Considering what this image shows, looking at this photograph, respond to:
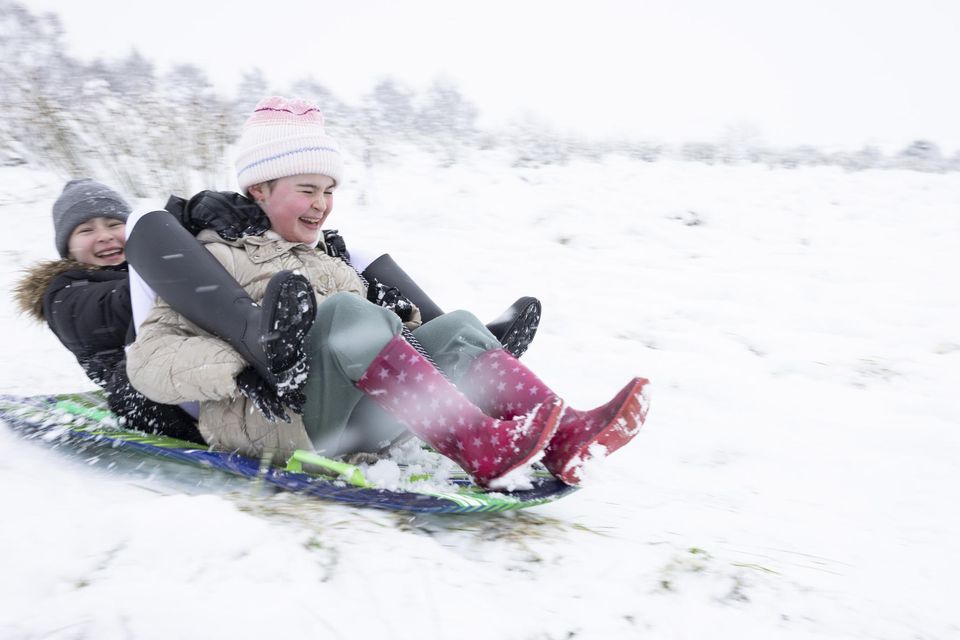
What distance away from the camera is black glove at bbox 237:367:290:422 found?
4.85 feet

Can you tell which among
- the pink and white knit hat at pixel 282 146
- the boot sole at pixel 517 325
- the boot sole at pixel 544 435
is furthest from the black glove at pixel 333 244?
the boot sole at pixel 544 435

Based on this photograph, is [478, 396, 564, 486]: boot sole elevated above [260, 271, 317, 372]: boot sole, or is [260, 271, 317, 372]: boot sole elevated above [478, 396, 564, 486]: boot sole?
[260, 271, 317, 372]: boot sole

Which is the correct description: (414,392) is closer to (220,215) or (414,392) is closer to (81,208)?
(220,215)

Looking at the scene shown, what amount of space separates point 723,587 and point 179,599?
97 centimetres

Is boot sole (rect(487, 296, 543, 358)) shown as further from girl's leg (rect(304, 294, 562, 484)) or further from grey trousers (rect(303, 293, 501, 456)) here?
girl's leg (rect(304, 294, 562, 484))

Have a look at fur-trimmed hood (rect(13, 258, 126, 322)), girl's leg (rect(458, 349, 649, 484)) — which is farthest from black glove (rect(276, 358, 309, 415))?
fur-trimmed hood (rect(13, 258, 126, 322))

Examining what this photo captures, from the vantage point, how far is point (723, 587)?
1.24m

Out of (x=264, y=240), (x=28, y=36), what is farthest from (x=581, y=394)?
(x=28, y=36)

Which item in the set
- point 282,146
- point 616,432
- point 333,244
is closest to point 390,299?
point 333,244

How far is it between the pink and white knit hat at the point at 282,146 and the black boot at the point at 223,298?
1.00 feet

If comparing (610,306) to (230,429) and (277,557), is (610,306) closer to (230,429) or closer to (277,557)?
(230,429)

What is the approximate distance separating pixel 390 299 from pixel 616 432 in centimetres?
94

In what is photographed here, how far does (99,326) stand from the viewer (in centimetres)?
187

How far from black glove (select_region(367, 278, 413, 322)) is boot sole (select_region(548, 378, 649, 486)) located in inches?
32.7
